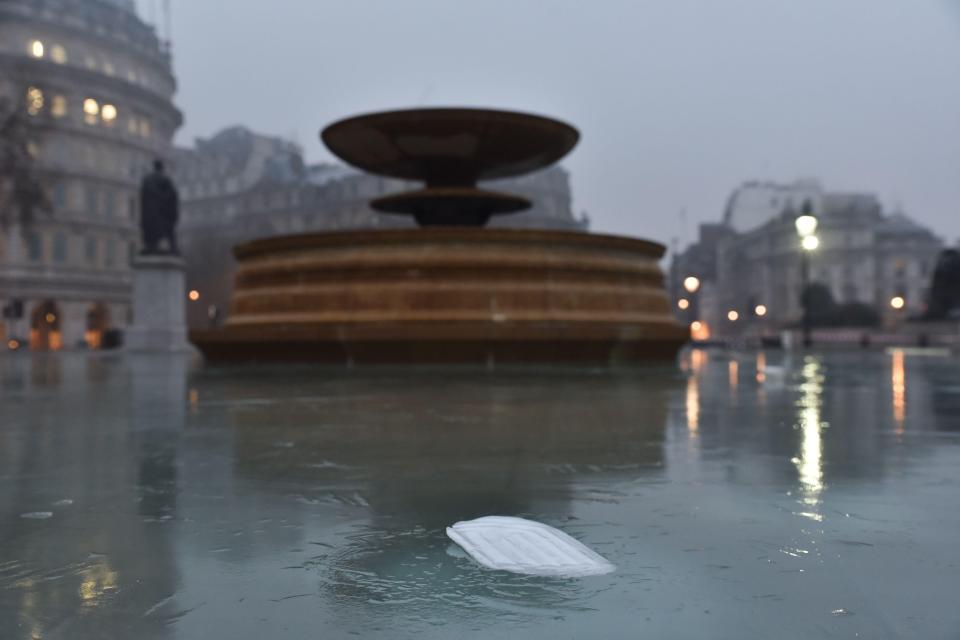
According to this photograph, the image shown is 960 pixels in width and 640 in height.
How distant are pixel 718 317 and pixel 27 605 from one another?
146m

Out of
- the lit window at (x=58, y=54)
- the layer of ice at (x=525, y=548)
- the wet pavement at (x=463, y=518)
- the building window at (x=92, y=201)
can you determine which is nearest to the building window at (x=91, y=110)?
the lit window at (x=58, y=54)

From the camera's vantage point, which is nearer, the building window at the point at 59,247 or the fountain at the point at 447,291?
the fountain at the point at 447,291

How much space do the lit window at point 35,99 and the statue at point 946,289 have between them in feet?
141

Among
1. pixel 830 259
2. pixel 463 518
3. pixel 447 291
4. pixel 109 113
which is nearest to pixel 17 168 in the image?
A: pixel 447 291

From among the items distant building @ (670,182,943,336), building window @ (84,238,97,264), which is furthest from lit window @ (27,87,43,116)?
distant building @ (670,182,943,336)

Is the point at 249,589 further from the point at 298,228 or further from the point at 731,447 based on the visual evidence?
the point at 298,228

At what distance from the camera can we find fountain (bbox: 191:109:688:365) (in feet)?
42.2

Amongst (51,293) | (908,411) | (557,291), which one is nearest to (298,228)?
(51,293)

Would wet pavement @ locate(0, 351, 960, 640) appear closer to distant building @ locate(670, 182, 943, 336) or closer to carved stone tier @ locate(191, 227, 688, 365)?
carved stone tier @ locate(191, 227, 688, 365)

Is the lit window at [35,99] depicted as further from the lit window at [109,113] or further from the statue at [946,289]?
the statue at [946,289]

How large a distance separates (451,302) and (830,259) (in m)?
103

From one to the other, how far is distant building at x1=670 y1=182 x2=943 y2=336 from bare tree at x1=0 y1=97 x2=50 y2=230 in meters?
70.5

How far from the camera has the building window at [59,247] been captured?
59875 mm

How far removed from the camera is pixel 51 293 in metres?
58.8
